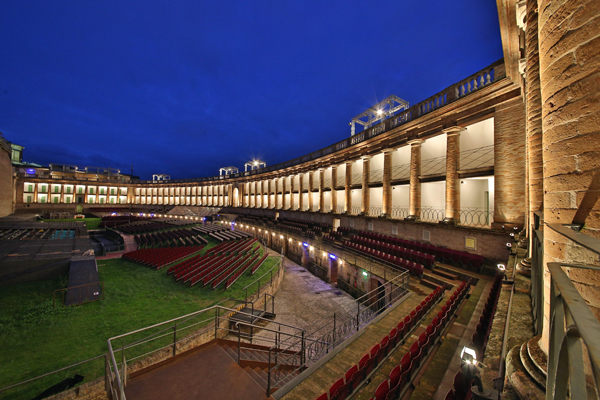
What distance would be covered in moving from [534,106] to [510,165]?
5696 millimetres

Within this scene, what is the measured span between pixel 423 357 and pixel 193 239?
79.9ft

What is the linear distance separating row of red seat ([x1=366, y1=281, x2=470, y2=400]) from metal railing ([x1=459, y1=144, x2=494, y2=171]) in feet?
32.5

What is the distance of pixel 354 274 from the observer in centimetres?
1670

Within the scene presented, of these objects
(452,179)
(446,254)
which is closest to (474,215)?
(452,179)

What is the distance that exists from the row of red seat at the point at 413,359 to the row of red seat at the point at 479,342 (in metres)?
0.90

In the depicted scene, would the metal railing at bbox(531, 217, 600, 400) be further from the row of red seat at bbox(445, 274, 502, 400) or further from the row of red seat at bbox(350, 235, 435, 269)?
the row of red seat at bbox(350, 235, 435, 269)

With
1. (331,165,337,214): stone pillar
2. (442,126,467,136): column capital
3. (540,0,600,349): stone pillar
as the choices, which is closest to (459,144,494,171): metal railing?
(442,126,467,136): column capital

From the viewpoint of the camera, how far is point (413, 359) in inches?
213

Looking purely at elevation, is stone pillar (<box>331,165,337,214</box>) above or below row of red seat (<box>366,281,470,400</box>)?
above

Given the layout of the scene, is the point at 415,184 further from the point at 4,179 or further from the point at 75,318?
the point at 4,179

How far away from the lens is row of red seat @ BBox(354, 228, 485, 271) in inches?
447

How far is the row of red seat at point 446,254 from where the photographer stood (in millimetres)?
11359

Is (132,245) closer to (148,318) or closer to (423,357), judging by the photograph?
(148,318)

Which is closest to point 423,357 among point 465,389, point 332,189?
point 465,389
